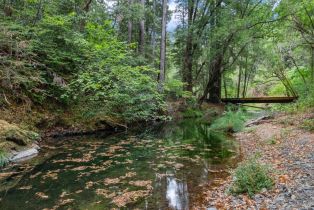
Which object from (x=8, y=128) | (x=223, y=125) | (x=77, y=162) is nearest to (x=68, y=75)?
(x=8, y=128)

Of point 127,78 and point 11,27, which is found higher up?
point 11,27

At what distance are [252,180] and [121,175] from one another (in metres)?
3.05

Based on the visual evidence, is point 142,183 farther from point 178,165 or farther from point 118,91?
point 118,91

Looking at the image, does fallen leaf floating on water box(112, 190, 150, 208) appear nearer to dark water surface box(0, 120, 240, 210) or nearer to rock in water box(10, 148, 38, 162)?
dark water surface box(0, 120, 240, 210)

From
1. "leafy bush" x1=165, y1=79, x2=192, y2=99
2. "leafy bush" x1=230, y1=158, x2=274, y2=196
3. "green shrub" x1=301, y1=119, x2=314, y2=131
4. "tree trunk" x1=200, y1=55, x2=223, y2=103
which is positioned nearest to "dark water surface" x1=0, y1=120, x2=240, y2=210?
"leafy bush" x1=230, y1=158, x2=274, y2=196

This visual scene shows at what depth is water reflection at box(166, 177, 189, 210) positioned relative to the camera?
4613 mm

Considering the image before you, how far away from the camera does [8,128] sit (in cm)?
775

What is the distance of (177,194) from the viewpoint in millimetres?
5098

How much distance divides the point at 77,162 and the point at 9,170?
1643mm

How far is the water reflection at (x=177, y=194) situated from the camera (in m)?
4.61

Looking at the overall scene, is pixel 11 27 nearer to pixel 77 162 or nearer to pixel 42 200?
pixel 77 162

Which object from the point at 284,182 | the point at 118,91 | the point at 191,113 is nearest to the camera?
the point at 284,182

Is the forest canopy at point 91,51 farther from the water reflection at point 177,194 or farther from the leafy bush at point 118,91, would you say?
the water reflection at point 177,194

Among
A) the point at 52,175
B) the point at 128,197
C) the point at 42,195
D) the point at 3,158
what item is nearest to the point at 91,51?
the point at 3,158
